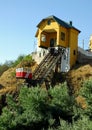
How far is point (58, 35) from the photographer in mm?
41750

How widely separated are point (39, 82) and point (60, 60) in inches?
180

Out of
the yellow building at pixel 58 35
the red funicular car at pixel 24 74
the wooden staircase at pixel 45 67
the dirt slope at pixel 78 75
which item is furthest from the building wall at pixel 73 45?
the red funicular car at pixel 24 74

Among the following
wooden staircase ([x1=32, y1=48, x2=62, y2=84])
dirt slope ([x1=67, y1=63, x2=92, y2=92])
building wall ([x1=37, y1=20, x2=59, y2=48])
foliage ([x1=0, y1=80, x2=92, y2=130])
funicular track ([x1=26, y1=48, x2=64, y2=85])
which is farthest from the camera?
building wall ([x1=37, y1=20, x2=59, y2=48])

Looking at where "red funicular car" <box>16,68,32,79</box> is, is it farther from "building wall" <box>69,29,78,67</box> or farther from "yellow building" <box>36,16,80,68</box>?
"building wall" <box>69,29,78,67</box>

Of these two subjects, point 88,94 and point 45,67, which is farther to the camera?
point 45,67

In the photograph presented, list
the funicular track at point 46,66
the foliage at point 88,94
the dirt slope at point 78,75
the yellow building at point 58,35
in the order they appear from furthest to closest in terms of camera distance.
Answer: the yellow building at point 58,35, the funicular track at point 46,66, the dirt slope at point 78,75, the foliage at point 88,94

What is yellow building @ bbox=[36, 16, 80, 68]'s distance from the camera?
42000mm

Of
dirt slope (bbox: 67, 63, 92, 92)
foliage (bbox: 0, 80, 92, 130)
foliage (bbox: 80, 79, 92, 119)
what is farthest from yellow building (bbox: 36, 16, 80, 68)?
foliage (bbox: 80, 79, 92, 119)

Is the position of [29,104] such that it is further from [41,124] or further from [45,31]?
[45,31]

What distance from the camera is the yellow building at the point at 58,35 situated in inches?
1654

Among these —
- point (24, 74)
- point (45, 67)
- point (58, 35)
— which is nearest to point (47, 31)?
point (58, 35)

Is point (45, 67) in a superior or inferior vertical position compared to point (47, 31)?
inferior

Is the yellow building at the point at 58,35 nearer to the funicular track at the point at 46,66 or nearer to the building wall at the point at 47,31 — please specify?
the building wall at the point at 47,31

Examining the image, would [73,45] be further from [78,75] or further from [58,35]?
[78,75]
